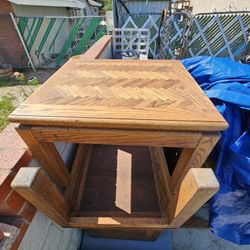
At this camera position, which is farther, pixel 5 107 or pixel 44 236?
pixel 5 107

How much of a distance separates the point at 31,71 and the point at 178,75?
5353mm

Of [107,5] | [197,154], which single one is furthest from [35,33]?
[107,5]

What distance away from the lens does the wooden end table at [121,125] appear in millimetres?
646

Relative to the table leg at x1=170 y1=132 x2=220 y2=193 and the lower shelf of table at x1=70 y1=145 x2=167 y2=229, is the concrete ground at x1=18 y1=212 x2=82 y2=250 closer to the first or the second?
the lower shelf of table at x1=70 y1=145 x2=167 y2=229

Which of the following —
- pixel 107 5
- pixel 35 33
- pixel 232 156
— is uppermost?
pixel 232 156

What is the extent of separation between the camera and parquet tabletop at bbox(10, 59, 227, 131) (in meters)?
0.65

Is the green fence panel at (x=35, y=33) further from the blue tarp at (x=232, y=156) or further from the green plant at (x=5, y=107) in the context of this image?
the blue tarp at (x=232, y=156)

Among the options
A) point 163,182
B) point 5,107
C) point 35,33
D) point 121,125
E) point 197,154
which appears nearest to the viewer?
point 121,125

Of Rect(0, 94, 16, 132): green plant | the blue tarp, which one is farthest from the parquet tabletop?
Rect(0, 94, 16, 132): green plant

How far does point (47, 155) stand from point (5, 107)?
121 inches

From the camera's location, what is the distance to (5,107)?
3.26 meters

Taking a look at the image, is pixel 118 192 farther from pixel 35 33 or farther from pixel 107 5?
pixel 107 5

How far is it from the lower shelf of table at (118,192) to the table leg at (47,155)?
0.19 metres

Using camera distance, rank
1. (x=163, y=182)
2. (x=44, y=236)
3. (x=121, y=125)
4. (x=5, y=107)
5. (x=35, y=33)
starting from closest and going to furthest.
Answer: (x=121, y=125) → (x=44, y=236) → (x=163, y=182) → (x=5, y=107) → (x=35, y=33)
